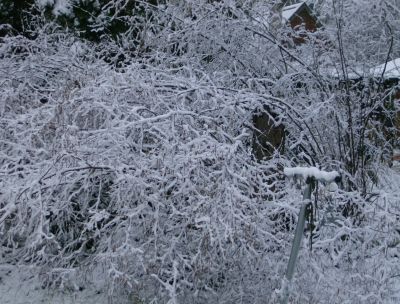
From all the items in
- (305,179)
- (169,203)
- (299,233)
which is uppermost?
(305,179)

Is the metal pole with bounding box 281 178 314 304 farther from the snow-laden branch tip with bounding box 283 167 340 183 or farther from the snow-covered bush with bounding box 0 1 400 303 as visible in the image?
the snow-covered bush with bounding box 0 1 400 303

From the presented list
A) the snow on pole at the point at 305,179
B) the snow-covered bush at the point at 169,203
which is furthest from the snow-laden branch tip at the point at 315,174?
the snow-covered bush at the point at 169,203

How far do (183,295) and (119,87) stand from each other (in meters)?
1.79

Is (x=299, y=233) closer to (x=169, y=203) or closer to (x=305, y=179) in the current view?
(x=305, y=179)

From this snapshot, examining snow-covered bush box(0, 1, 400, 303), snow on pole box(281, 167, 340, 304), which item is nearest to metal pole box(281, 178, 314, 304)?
snow on pole box(281, 167, 340, 304)

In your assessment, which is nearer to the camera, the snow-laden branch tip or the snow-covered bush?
the snow-laden branch tip

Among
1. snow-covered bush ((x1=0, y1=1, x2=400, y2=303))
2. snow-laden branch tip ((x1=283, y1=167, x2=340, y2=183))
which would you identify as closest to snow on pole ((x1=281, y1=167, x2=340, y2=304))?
snow-laden branch tip ((x1=283, y1=167, x2=340, y2=183))

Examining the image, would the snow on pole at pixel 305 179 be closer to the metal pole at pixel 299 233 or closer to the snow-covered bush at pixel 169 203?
the metal pole at pixel 299 233

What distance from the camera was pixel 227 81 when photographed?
5391mm

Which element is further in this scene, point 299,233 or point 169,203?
point 169,203

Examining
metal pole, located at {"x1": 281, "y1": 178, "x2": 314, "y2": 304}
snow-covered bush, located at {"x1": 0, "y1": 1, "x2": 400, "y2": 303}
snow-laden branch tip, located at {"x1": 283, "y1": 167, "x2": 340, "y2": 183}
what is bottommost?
snow-covered bush, located at {"x1": 0, "y1": 1, "x2": 400, "y2": 303}

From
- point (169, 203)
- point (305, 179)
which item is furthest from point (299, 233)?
point (169, 203)

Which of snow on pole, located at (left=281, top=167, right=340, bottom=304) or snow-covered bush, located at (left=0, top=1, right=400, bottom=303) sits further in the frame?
snow-covered bush, located at (left=0, top=1, right=400, bottom=303)

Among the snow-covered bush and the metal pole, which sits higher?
the metal pole
